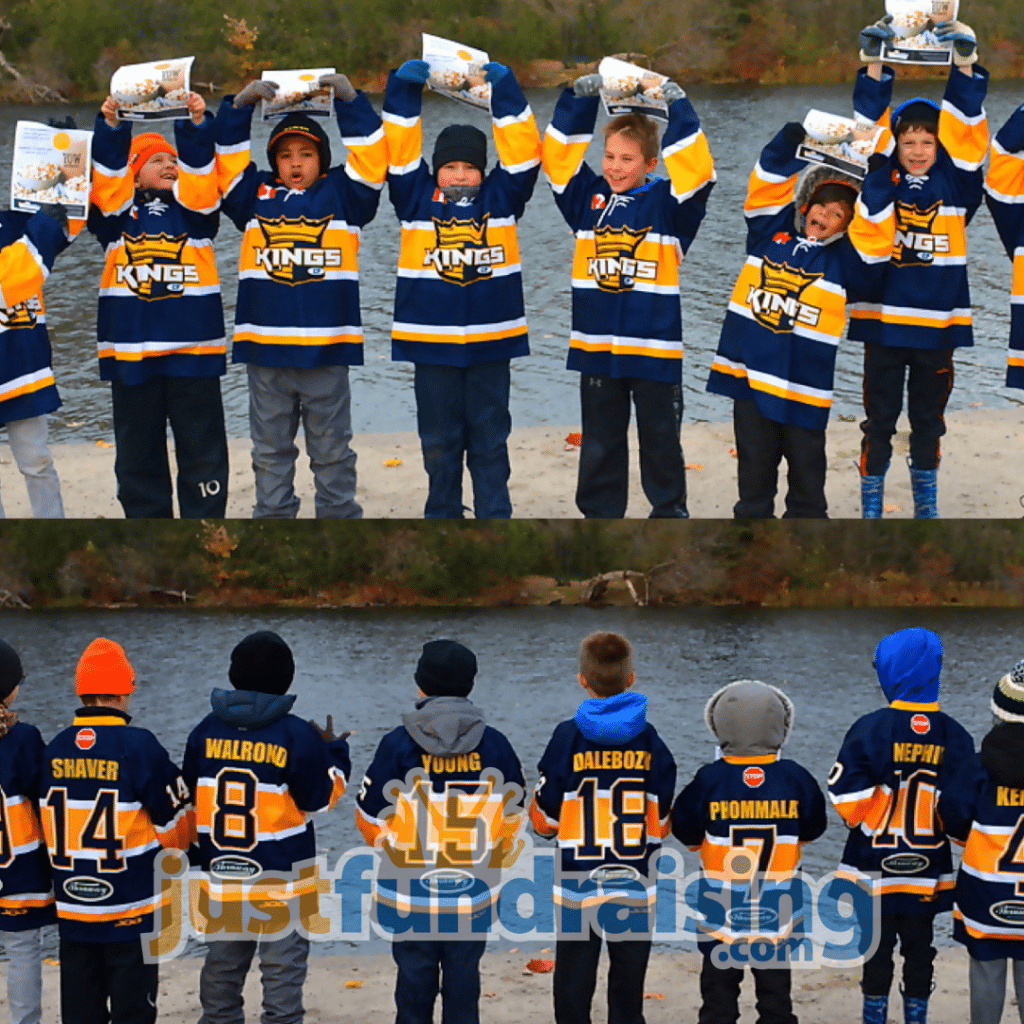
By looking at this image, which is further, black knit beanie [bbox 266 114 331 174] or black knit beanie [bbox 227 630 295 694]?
black knit beanie [bbox 266 114 331 174]

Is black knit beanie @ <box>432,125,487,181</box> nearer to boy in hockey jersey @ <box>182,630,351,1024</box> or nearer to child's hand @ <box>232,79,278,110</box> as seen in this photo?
child's hand @ <box>232,79,278,110</box>

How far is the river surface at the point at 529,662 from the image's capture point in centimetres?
1002

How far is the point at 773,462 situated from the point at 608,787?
2446mm

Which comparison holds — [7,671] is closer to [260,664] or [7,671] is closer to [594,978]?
[260,664]

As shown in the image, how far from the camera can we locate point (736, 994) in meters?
4.91

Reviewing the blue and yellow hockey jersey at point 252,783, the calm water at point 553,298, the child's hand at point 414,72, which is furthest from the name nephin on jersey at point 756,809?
the calm water at point 553,298

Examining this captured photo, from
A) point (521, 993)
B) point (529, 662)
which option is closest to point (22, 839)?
point (521, 993)

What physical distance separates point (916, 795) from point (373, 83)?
54.3ft

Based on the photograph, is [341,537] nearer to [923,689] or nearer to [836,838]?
[836,838]

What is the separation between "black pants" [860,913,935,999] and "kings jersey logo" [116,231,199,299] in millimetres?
4040

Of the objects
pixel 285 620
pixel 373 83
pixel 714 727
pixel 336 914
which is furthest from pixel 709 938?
pixel 373 83

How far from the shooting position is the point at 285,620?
41.8ft

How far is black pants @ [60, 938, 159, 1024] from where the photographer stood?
4812 millimetres

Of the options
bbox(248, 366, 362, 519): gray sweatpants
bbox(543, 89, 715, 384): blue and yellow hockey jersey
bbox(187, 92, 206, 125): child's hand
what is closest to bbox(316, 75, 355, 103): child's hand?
bbox(187, 92, 206, 125): child's hand
